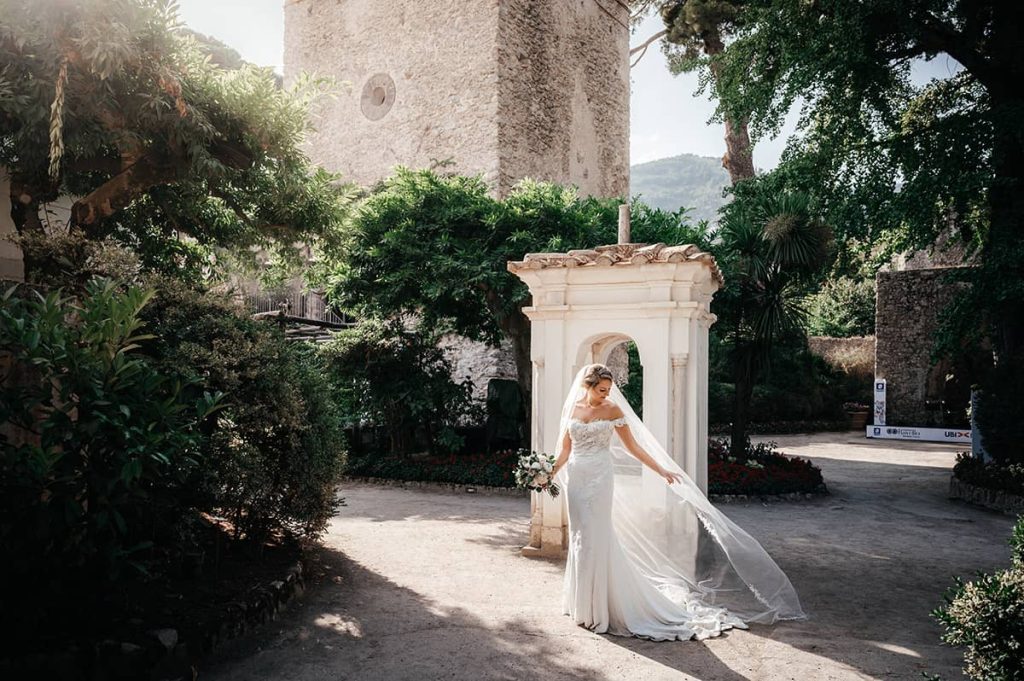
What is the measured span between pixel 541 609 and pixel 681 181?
6357 inches

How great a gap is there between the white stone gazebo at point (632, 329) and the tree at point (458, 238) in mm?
3775

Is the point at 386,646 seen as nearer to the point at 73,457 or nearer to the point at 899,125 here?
the point at 73,457

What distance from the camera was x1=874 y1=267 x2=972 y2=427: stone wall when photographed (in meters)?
23.1

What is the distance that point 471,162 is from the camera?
17188mm

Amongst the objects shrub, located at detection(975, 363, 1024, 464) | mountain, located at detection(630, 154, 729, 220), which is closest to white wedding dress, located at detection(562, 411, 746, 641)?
shrub, located at detection(975, 363, 1024, 464)

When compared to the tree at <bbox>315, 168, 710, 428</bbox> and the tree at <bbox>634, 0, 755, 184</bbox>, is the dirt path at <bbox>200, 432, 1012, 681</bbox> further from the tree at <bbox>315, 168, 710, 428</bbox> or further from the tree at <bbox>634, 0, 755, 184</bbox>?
the tree at <bbox>634, 0, 755, 184</bbox>

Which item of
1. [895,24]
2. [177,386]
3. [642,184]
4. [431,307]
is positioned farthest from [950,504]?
[642,184]

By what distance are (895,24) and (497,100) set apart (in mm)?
8691

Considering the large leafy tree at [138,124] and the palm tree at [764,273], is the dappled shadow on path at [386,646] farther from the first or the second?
the palm tree at [764,273]

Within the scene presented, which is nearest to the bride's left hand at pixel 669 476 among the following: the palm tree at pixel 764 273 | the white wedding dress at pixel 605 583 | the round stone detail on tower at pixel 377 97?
the white wedding dress at pixel 605 583

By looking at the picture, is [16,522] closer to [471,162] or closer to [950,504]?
[950,504]

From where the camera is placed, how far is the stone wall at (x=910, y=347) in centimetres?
2309

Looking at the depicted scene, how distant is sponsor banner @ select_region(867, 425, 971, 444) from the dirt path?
12.8 meters

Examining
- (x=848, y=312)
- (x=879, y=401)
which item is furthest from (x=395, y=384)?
(x=848, y=312)
